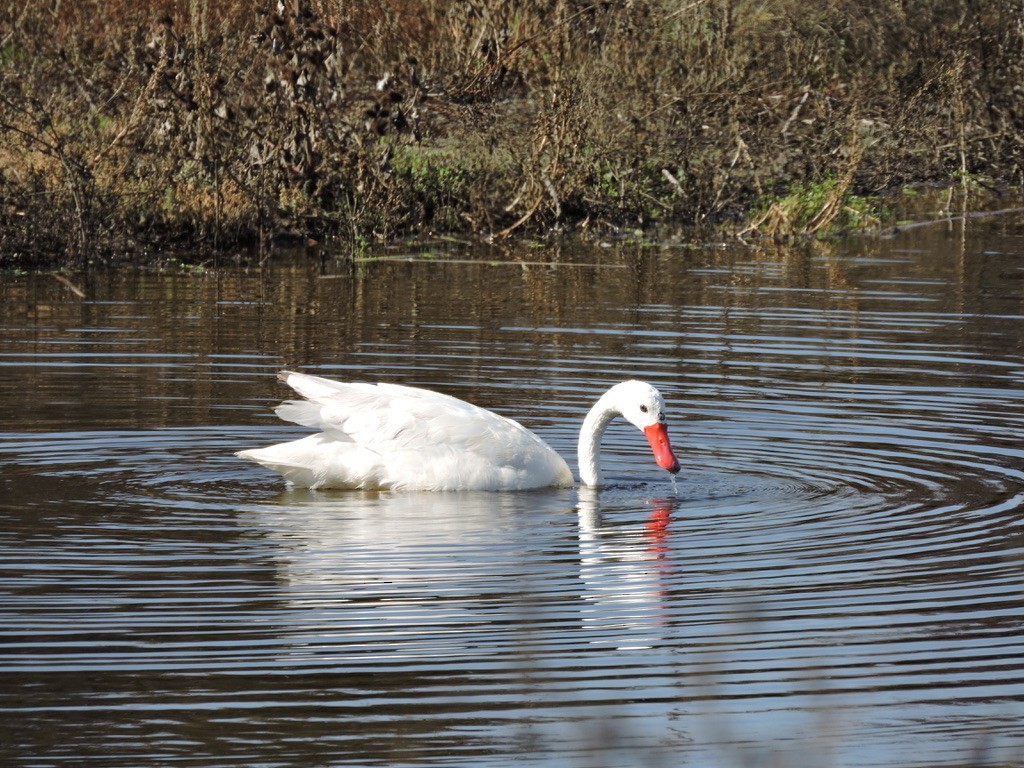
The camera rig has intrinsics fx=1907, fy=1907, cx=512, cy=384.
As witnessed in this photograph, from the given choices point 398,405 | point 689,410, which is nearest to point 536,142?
point 689,410

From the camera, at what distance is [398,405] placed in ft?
35.2

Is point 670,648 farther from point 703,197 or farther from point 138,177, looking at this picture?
point 703,197

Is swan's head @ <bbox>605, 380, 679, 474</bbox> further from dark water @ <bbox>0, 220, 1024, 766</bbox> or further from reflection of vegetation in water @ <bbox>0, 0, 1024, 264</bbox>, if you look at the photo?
reflection of vegetation in water @ <bbox>0, 0, 1024, 264</bbox>

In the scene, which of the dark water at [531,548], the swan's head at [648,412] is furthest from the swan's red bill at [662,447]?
the dark water at [531,548]

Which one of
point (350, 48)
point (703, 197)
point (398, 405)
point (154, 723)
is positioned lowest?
point (154, 723)

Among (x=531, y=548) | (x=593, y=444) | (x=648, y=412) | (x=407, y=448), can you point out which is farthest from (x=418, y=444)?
(x=531, y=548)

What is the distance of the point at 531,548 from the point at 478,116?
51.4ft

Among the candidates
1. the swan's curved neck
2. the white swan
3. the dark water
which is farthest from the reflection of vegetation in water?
the swan's curved neck

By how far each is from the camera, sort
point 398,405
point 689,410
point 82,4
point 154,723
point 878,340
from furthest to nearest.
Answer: point 82,4
point 878,340
point 689,410
point 398,405
point 154,723

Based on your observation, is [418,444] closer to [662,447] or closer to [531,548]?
[662,447]

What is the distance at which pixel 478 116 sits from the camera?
2422 cm

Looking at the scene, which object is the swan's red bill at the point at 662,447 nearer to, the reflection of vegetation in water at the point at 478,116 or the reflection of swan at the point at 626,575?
the reflection of swan at the point at 626,575

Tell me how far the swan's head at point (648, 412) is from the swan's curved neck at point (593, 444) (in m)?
0.08

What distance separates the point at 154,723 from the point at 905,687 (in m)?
2.58
